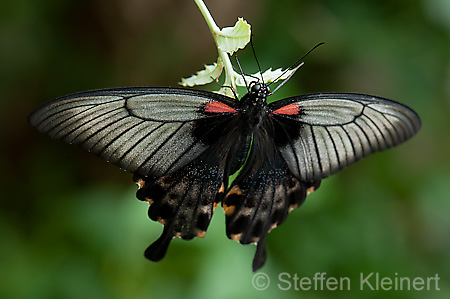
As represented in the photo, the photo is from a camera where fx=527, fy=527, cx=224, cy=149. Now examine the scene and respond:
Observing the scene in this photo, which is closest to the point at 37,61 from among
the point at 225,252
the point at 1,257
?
the point at 1,257

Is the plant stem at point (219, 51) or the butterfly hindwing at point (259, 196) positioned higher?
the plant stem at point (219, 51)

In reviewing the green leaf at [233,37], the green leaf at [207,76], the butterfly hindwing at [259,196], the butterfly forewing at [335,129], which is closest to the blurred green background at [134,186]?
the butterfly hindwing at [259,196]

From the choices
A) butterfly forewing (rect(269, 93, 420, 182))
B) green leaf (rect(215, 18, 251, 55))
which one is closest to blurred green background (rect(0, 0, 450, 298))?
butterfly forewing (rect(269, 93, 420, 182))

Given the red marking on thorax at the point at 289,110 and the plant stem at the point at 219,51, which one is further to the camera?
the red marking on thorax at the point at 289,110

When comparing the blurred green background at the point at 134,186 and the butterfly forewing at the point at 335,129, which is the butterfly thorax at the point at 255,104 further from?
the blurred green background at the point at 134,186

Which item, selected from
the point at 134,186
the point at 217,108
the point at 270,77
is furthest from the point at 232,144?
the point at 134,186

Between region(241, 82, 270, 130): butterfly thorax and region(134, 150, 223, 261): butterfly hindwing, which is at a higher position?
region(241, 82, 270, 130): butterfly thorax

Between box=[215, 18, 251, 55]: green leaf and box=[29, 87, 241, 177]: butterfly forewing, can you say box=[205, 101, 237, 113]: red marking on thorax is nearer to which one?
box=[29, 87, 241, 177]: butterfly forewing
